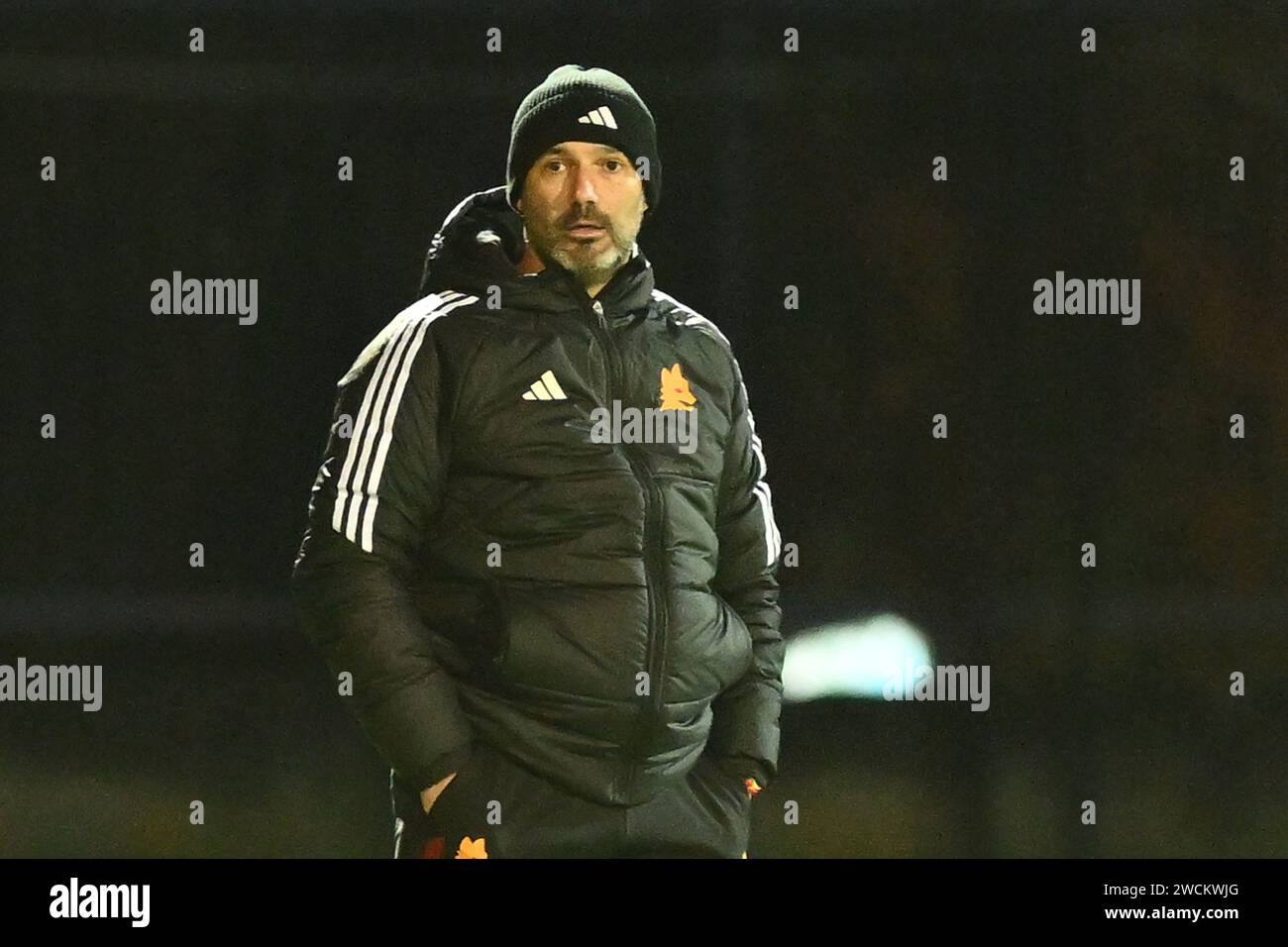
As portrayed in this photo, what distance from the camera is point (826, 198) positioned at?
3627mm

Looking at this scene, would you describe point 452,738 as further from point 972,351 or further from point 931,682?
point 972,351

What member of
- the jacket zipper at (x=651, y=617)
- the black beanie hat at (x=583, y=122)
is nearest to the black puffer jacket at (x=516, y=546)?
the jacket zipper at (x=651, y=617)

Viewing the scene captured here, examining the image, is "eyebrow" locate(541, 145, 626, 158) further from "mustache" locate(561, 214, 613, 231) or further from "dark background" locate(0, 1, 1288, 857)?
"dark background" locate(0, 1, 1288, 857)

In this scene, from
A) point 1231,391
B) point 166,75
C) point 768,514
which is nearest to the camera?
point 768,514

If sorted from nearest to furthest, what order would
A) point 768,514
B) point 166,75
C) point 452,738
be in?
point 452,738, point 768,514, point 166,75

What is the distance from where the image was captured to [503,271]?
271 centimetres

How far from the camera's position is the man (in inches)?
102

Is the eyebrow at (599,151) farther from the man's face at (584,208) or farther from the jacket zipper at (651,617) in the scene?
the jacket zipper at (651,617)

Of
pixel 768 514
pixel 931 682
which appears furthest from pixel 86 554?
pixel 931 682

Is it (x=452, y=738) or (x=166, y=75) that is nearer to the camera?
(x=452, y=738)

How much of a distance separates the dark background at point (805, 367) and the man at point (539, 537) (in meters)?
0.71

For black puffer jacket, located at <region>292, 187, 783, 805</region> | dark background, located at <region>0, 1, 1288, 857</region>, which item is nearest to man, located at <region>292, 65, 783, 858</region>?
black puffer jacket, located at <region>292, 187, 783, 805</region>

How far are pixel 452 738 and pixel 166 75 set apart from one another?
64.4 inches

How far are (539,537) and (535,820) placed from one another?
429 millimetres
